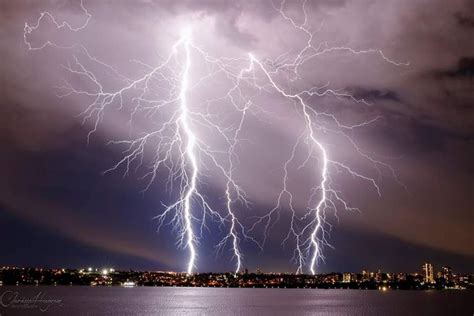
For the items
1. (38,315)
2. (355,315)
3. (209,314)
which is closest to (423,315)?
(355,315)

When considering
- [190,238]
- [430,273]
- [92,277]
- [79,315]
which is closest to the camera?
[190,238]

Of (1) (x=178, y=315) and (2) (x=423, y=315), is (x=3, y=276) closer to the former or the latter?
(1) (x=178, y=315)

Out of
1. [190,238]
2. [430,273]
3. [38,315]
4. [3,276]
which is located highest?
[430,273]

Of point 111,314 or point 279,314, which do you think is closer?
point 111,314

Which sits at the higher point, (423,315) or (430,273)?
(430,273)

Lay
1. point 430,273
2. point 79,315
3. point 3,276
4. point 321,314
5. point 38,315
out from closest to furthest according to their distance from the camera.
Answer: point 38,315
point 79,315
point 321,314
point 3,276
point 430,273

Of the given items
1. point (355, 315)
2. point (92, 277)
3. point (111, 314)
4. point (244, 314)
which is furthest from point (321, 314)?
point (92, 277)

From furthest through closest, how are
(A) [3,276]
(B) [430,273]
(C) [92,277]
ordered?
(B) [430,273]
(C) [92,277]
(A) [3,276]

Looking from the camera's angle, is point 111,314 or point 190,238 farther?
point 111,314

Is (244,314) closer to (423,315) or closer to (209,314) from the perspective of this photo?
(209,314)
